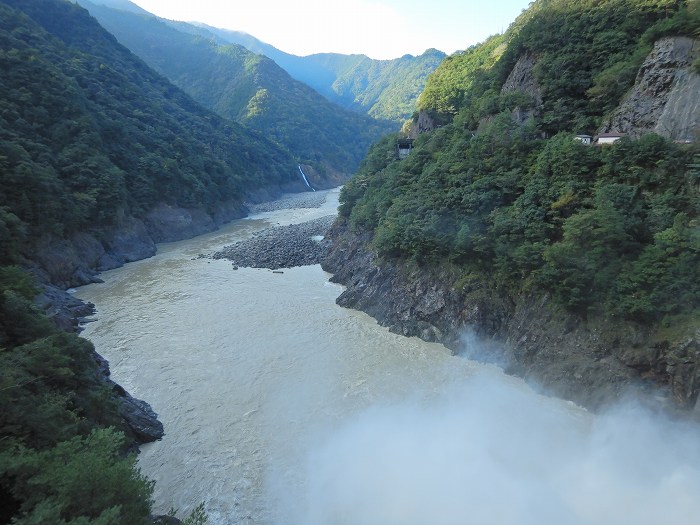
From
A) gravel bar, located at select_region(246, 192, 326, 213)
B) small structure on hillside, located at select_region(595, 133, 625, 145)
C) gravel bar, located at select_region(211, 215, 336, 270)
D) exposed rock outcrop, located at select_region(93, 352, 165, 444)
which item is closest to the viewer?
exposed rock outcrop, located at select_region(93, 352, 165, 444)

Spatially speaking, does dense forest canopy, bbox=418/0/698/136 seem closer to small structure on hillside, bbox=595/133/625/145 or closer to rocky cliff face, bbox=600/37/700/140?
rocky cliff face, bbox=600/37/700/140

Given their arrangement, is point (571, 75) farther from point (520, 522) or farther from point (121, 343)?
point (121, 343)

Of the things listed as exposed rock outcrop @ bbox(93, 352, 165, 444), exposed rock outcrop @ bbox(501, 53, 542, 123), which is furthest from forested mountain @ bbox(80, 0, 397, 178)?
exposed rock outcrop @ bbox(93, 352, 165, 444)

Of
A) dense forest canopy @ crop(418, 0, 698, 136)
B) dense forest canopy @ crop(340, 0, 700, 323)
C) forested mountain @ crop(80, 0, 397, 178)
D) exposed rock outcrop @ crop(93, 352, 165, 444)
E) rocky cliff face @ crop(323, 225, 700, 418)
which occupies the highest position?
forested mountain @ crop(80, 0, 397, 178)

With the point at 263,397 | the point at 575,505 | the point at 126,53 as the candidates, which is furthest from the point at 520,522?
the point at 126,53

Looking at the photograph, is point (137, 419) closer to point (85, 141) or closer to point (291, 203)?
point (85, 141)

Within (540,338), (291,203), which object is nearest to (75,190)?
(540,338)
